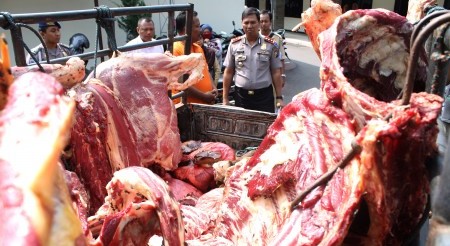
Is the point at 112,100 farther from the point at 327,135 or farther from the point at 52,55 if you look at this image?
the point at 52,55

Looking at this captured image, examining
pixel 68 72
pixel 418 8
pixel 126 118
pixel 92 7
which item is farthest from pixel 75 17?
pixel 92 7

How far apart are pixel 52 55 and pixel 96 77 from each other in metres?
2.42

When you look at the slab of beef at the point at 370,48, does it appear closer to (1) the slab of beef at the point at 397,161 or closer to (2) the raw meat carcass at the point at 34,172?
(1) the slab of beef at the point at 397,161

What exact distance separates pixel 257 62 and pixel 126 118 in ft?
10.5

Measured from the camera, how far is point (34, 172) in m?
0.72

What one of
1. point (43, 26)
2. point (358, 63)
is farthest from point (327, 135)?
point (43, 26)

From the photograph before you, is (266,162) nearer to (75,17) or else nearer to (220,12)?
(75,17)

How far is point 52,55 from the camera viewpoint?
5.04 metres

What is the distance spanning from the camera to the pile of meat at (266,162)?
0.78 meters

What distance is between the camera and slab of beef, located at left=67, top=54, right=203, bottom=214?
2.52m

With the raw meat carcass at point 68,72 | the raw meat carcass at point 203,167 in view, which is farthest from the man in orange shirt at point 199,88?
the raw meat carcass at point 68,72

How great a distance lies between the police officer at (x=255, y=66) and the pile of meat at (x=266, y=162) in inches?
112

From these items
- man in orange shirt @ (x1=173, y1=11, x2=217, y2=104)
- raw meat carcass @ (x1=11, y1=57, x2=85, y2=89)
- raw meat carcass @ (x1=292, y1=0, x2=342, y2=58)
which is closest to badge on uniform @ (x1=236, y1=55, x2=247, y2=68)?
man in orange shirt @ (x1=173, y1=11, x2=217, y2=104)

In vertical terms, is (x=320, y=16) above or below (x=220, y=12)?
above
